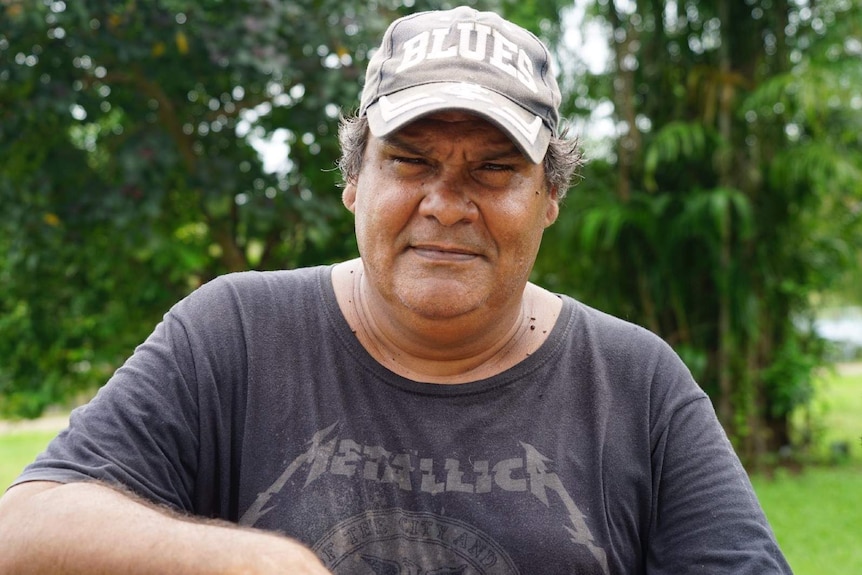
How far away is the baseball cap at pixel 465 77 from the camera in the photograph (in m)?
1.68

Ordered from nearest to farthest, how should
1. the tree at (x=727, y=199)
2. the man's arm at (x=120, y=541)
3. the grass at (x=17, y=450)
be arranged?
the man's arm at (x=120, y=541) < the tree at (x=727, y=199) < the grass at (x=17, y=450)

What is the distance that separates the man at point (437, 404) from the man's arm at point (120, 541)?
0.07 metres

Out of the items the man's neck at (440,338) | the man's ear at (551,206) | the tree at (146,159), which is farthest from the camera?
the tree at (146,159)

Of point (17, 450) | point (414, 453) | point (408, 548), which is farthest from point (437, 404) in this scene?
point (17, 450)

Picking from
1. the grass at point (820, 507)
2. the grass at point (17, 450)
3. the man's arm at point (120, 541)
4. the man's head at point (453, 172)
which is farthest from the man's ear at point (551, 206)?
the grass at point (17, 450)

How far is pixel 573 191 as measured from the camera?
20.8 feet

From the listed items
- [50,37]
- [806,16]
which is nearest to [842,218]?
[806,16]

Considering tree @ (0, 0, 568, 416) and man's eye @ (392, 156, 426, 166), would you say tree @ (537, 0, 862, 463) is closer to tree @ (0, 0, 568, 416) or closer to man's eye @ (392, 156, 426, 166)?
tree @ (0, 0, 568, 416)

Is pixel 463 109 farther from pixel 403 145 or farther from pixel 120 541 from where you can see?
pixel 120 541

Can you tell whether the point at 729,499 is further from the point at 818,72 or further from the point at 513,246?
the point at 818,72

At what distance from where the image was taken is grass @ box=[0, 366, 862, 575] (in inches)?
194

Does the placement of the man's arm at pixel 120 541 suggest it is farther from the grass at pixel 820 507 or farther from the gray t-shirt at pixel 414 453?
the grass at pixel 820 507

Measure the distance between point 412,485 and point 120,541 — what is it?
A: 509mm

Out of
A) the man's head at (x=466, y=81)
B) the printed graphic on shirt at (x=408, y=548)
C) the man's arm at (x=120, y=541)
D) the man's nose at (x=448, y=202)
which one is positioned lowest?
the printed graphic on shirt at (x=408, y=548)
